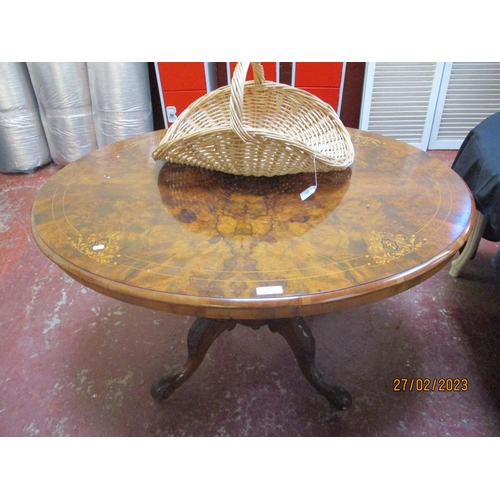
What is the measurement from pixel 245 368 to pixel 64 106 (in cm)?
204

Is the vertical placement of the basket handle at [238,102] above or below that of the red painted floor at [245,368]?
above

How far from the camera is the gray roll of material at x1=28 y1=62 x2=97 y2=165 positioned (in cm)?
231

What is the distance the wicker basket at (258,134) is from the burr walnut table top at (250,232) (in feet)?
0.19

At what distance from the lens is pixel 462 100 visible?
8.36ft

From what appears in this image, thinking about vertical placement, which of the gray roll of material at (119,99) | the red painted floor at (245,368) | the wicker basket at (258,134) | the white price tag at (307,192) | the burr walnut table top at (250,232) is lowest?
the red painted floor at (245,368)

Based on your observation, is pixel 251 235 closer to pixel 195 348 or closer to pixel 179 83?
pixel 195 348

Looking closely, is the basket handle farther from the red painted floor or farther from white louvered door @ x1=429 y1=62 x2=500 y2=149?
white louvered door @ x1=429 y1=62 x2=500 y2=149

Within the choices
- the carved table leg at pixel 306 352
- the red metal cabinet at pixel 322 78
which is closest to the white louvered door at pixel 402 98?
the red metal cabinet at pixel 322 78

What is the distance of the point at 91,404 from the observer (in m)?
1.24

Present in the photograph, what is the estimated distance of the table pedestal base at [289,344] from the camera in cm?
112

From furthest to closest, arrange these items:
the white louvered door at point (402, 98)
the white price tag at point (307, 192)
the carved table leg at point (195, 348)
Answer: the white louvered door at point (402, 98)
the carved table leg at point (195, 348)
the white price tag at point (307, 192)
